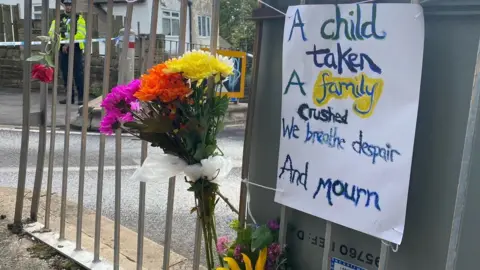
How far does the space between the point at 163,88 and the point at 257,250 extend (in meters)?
0.76

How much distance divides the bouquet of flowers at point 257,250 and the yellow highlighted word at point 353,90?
58cm

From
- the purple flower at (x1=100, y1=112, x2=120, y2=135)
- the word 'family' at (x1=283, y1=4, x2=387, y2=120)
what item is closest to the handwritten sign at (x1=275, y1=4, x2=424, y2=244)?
the word 'family' at (x1=283, y1=4, x2=387, y2=120)

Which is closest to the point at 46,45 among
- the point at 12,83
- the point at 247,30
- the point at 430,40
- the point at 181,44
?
the point at 181,44

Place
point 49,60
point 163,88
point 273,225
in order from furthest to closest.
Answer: point 49,60
point 273,225
point 163,88

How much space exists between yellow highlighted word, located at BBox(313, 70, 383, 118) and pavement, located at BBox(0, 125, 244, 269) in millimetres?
1599

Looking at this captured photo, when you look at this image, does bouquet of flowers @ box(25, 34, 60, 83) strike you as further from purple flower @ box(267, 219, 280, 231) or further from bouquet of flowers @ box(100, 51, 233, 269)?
purple flower @ box(267, 219, 280, 231)

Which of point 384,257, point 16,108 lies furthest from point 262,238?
point 16,108

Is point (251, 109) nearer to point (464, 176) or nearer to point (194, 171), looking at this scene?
point (194, 171)

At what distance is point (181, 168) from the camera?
1.92m

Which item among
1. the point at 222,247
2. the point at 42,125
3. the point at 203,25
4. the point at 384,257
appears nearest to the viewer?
the point at 384,257

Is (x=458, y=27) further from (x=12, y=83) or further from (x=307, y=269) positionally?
(x=12, y=83)

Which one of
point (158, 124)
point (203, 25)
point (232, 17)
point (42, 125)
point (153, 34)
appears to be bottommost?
point (42, 125)

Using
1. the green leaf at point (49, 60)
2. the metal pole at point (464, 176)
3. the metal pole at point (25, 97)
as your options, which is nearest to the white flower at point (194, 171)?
the metal pole at point (464, 176)

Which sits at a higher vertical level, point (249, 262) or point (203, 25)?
point (203, 25)
